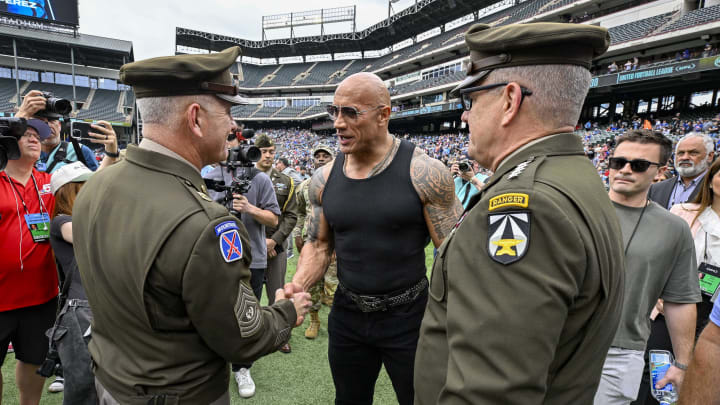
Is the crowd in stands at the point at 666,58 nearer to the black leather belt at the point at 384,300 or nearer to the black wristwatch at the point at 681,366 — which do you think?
the black wristwatch at the point at 681,366

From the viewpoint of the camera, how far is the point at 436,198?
6.91ft

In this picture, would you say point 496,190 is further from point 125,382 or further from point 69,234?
point 69,234

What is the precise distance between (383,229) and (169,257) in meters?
1.17

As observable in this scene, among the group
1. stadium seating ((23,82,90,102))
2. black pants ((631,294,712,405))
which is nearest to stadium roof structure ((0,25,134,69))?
stadium seating ((23,82,90,102))

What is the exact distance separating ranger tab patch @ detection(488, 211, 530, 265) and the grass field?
2840 mm

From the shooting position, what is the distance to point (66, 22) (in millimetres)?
37094

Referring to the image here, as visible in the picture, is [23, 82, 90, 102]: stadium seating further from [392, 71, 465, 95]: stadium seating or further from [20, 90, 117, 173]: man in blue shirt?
[20, 90, 117, 173]: man in blue shirt

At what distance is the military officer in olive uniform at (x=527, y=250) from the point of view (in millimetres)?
844

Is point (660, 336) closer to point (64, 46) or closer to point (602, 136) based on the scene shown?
point (602, 136)

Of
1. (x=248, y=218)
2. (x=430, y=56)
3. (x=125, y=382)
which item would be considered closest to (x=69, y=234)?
(x=125, y=382)

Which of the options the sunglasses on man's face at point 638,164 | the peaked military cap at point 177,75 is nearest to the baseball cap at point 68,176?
the peaked military cap at point 177,75

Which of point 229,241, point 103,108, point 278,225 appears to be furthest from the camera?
point 103,108

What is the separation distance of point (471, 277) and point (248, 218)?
10.6 ft

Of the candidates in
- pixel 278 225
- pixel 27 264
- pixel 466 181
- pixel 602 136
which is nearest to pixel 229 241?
pixel 27 264
